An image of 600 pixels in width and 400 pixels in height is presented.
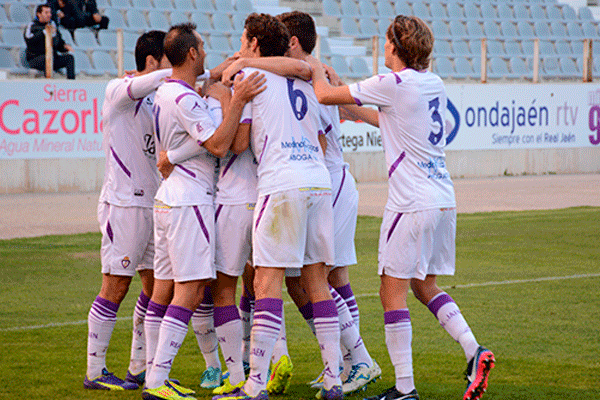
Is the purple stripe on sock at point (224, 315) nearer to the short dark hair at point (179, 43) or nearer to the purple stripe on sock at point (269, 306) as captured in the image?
the purple stripe on sock at point (269, 306)

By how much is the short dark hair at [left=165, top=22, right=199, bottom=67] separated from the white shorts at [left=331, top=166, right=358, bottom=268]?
1069 millimetres

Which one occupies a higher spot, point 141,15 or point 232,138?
point 141,15

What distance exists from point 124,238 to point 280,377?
1.12 meters

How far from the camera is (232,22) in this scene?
2006 centimetres

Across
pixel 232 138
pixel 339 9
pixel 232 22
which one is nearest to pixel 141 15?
pixel 232 22

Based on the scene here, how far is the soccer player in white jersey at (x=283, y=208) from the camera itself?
4109 millimetres

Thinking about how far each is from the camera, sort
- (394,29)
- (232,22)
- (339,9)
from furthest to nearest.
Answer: (339,9) → (232,22) → (394,29)

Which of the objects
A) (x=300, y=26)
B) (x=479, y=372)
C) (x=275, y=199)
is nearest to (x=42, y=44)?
(x=300, y=26)

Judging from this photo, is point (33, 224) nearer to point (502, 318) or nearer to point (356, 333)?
point (502, 318)

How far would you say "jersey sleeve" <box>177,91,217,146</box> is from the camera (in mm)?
4152

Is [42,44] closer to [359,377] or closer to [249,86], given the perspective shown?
[249,86]

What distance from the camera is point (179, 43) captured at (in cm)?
423

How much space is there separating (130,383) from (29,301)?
2963 mm

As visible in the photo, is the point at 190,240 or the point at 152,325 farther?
the point at 152,325
